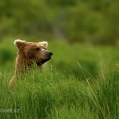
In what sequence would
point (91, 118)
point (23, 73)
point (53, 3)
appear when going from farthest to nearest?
point (53, 3)
point (23, 73)
point (91, 118)

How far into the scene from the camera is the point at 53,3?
57.4m

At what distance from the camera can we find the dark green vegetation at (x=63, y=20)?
40.4 m

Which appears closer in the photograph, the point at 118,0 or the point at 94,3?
the point at 118,0

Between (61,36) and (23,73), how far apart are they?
45.8m

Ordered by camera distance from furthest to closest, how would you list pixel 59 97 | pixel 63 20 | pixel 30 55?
pixel 63 20 < pixel 30 55 < pixel 59 97

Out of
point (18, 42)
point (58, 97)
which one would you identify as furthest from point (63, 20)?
point (58, 97)

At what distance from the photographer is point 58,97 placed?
17.4ft

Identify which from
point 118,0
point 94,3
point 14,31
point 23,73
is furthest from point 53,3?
point 23,73

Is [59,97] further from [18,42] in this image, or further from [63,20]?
[63,20]

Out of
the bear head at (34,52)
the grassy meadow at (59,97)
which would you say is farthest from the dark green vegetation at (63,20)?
the grassy meadow at (59,97)

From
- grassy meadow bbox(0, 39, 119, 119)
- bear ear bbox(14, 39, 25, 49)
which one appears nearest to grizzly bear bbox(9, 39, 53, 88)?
bear ear bbox(14, 39, 25, 49)

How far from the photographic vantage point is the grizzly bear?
646 centimetres

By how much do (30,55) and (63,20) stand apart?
152 feet

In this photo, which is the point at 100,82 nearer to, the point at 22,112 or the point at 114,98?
the point at 114,98
